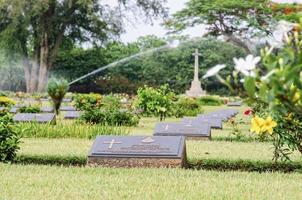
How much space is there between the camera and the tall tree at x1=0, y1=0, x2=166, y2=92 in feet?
118

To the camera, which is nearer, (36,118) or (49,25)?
(36,118)

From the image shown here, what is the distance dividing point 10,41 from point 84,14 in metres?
4.52

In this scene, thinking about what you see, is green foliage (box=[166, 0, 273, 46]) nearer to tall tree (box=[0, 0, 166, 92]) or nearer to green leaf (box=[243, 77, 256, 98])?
tall tree (box=[0, 0, 166, 92])

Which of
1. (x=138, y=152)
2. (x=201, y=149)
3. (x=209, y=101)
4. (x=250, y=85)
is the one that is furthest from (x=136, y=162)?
(x=209, y=101)

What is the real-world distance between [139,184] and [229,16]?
34564mm

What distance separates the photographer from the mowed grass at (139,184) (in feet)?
16.1

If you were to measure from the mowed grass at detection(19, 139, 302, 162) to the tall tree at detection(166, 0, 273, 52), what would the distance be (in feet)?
95.9

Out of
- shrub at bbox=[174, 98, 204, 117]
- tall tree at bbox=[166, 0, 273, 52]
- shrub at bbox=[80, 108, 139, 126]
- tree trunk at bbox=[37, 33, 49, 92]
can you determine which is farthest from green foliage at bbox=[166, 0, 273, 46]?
shrub at bbox=[80, 108, 139, 126]

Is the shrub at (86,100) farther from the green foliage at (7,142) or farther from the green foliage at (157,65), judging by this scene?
the green foliage at (157,65)

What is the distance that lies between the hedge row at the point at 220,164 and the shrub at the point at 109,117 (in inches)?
249

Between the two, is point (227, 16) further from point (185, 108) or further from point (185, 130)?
point (185, 130)

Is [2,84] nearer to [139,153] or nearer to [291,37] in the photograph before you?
[139,153]

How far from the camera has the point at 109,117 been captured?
44.8 feet

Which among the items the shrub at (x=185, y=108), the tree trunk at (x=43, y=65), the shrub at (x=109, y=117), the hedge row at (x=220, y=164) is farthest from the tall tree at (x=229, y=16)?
the hedge row at (x=220, y=164)
